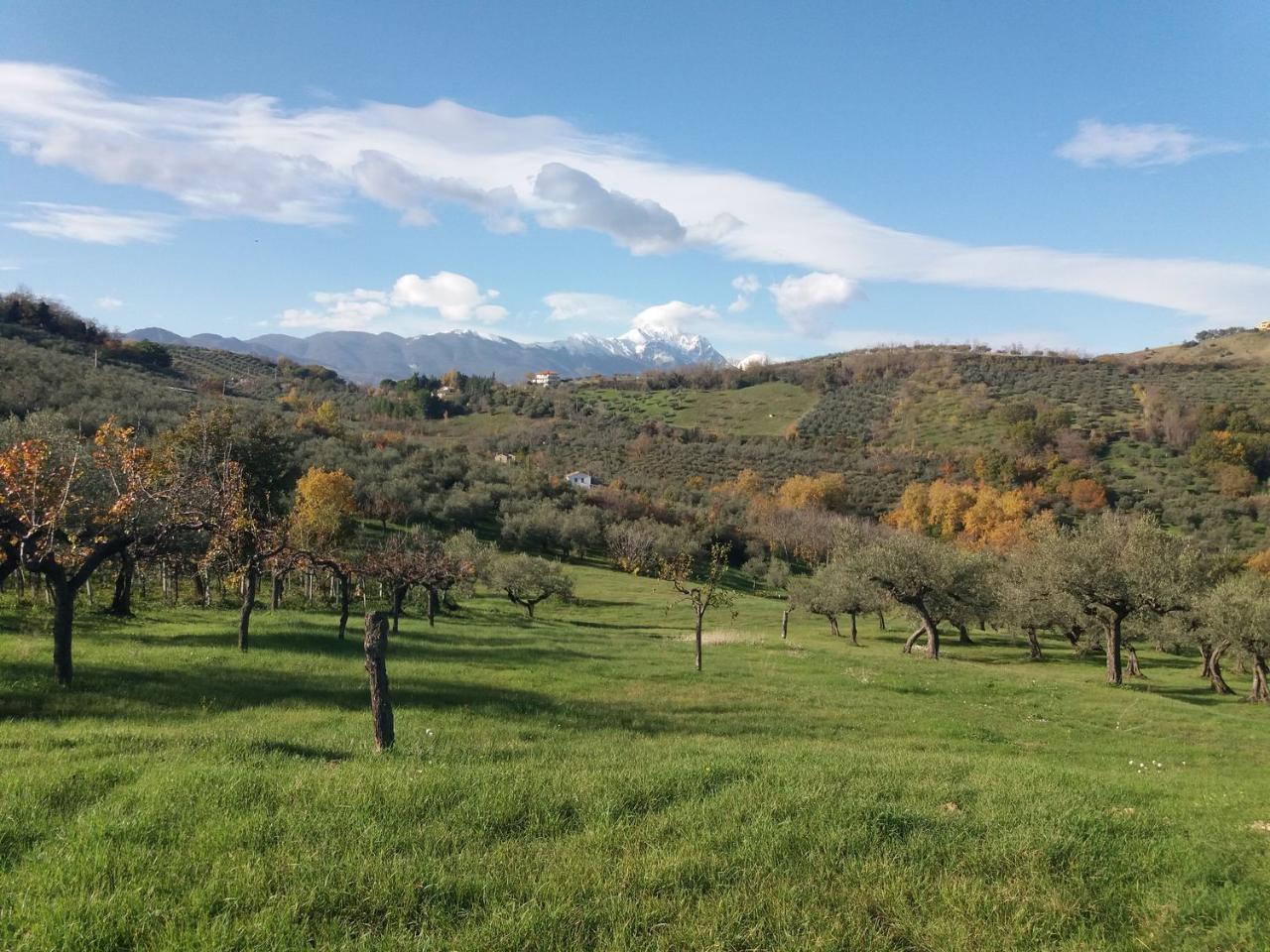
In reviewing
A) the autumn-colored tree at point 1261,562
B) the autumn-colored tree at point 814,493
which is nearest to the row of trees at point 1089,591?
the autumn-colored tree at point 1261,562

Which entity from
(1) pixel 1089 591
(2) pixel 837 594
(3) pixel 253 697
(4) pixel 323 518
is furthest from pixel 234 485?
(1) pixel 1089 591

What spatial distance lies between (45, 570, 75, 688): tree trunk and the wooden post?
999 centimetres

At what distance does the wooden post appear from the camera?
10.4m

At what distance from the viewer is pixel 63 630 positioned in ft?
52.2

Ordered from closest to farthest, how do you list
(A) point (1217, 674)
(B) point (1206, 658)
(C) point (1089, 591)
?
(C) point (1089, 591), (A) point (1217, 674), (B) point (1206, 658)

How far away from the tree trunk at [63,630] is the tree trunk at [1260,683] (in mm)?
49538

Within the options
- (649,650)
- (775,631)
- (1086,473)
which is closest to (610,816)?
(649,650)

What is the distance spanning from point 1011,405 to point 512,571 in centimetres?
14209

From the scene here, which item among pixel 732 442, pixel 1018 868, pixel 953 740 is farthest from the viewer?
pixel 732 442

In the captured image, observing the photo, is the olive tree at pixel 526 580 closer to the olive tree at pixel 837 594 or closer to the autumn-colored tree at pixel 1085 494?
the olive tree at pixel 837 594

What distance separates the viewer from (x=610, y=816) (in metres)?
7.20

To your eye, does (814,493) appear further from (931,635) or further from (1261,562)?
(931,635)

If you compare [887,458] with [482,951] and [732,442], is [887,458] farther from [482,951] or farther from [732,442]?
[482,951]

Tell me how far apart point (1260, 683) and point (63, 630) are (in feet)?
170
